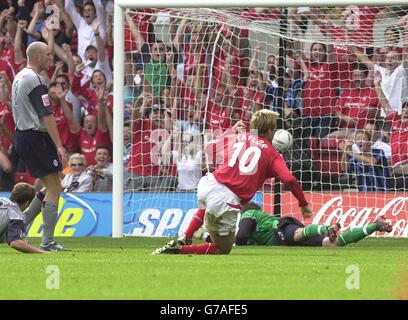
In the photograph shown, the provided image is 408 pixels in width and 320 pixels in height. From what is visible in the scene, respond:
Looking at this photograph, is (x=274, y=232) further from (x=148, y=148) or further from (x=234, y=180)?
(x=148, y=148)

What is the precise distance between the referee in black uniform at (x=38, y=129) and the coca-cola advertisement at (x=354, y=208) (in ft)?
16.1

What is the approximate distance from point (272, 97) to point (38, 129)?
586 cm

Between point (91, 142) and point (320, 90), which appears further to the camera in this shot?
point (91, 142)

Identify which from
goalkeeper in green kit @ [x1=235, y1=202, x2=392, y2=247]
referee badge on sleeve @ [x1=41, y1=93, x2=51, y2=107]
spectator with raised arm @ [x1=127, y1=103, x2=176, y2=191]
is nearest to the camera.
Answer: referee badge on sleeve @ [x1=41, y1=93, x2=51, y2=107]

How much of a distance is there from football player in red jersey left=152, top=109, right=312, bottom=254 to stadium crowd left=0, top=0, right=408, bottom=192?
5.05 m

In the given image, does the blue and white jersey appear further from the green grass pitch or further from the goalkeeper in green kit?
the goalkeeper in green kit

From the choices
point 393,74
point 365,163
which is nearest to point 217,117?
point 365,163

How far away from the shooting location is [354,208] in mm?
17094

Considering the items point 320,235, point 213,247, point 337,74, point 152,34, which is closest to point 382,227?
point 320,235

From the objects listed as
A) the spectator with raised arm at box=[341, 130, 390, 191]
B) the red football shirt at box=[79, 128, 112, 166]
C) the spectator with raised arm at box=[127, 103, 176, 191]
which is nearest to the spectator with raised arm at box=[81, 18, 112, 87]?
the red football shirt at box=[79, 128, 112, 166]

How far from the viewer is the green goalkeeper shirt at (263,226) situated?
575 inches

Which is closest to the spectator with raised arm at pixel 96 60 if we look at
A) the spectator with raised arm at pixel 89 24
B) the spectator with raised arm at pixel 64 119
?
the spectator with raised arm at pixel 89 24

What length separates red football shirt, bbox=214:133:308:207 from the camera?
12289 millimetres

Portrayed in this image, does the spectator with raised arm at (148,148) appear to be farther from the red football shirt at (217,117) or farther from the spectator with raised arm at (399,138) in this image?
the spectator with raised arm at (399,138)
